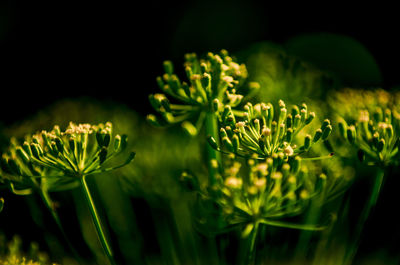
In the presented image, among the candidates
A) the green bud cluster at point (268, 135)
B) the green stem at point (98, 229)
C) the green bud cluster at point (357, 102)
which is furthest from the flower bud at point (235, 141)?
the green bud cluster at point (357, 102)

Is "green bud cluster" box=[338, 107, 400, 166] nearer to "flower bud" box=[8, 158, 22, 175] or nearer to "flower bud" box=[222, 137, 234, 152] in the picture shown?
"flower bud" box=[222, 137, 234, 152]

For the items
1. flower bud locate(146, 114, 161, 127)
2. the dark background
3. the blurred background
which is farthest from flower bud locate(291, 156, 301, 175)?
the dark background

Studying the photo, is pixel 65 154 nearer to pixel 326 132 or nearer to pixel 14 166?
pixel 14 166

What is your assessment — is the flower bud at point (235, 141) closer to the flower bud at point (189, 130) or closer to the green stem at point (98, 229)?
the flower bud at point (189, 130)

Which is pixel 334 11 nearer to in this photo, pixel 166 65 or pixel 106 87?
pixel 106 87

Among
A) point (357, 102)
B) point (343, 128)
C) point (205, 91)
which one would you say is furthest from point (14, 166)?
point (357, 102)

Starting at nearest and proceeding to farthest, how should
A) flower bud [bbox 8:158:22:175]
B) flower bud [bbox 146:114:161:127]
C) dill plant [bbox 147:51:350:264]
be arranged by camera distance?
dill plant [bbox 147:51:350:264]
flower bud [bbox 8:158:22:175]
flower bud [bbox 146:114:161:127]
